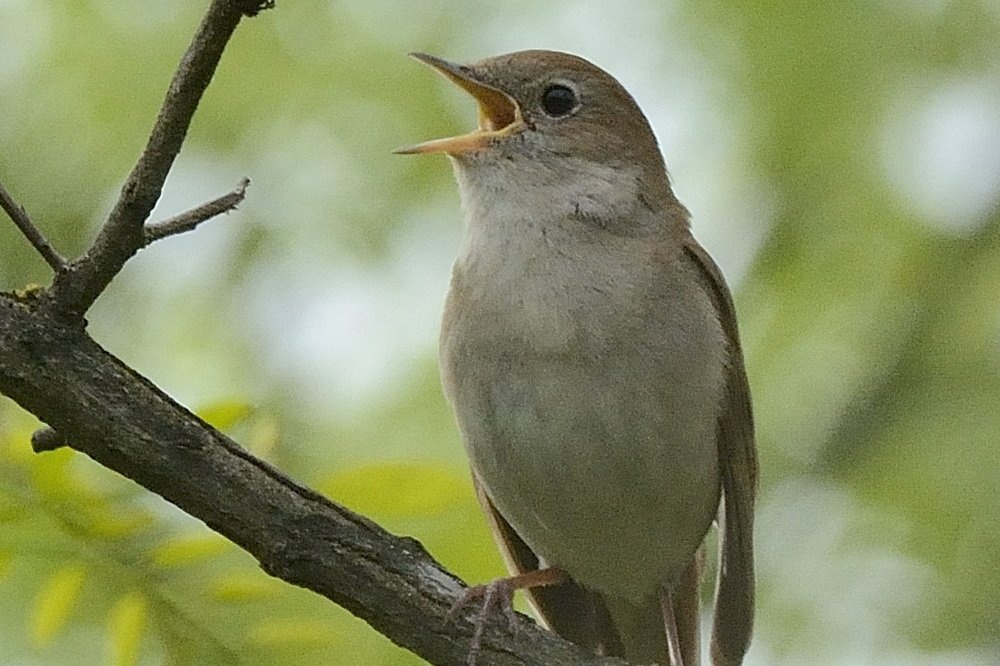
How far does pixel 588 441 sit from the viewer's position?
4199 millimetres

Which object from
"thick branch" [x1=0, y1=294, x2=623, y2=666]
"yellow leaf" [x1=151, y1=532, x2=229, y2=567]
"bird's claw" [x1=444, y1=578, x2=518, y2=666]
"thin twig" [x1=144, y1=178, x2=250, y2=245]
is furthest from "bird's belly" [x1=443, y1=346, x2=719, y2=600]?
"thin twig" [x1=144, y1=178, x2=250, y2=245]

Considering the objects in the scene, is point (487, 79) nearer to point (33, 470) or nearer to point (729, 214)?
point (729, 214)

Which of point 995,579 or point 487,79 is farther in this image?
point 995,579

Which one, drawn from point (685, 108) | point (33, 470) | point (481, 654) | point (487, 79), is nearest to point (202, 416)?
point (33, 470)

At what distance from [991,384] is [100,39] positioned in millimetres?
3479

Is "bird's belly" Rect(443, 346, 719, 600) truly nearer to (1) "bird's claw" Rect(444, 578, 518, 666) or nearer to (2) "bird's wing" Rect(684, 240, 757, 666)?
(2) "bird's wing" Rect(684, 240, 757, 666)

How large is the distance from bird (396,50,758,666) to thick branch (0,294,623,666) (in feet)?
0.47

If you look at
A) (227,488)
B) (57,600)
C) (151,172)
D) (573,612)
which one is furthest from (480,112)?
Answer: (57,600)

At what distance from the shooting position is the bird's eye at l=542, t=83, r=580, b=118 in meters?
4.89

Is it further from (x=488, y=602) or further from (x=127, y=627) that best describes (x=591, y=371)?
(x=127, y=627)

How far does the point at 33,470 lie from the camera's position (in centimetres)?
346

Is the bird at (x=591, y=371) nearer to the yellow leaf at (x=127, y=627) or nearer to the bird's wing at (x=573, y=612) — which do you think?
the bird's wing at (x=573, y=612)

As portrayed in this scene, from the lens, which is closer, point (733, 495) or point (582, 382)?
point (582, 382)

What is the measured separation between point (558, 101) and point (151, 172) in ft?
A: 7.01
